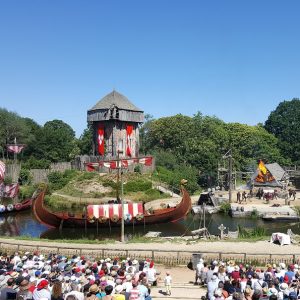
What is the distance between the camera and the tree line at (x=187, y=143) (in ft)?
245

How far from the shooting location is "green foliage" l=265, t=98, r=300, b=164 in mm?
97312

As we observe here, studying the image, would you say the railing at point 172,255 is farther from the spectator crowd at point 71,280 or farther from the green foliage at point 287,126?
the green foliage at point 287,126

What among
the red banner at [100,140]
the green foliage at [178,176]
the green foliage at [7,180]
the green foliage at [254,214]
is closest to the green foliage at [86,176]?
the red banner at [100,140]

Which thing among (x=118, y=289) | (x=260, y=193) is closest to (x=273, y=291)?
(x=118, y=289)

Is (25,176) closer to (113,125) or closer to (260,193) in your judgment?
(113,125)

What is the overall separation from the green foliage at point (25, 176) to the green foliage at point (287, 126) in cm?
5519

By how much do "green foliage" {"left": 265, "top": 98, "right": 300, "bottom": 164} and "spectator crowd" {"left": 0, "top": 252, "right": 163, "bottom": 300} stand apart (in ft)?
270

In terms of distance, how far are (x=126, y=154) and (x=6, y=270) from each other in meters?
56.9

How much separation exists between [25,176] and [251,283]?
2218 inches

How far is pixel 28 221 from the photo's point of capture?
164 ft

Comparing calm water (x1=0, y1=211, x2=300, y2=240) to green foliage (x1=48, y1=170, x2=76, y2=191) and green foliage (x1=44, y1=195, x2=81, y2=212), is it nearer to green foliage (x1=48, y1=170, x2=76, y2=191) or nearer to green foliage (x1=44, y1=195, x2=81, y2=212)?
green foliage (x1=44, y1=195, x2=81, y2=212)

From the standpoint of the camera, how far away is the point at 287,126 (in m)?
103

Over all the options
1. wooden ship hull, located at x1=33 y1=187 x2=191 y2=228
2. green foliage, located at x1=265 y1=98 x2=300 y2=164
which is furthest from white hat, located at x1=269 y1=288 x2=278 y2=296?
green foliage, located at x1=265 y1=98 x2=300 y2=164

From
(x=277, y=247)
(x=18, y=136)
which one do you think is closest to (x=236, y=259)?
(x=277, y=247)
